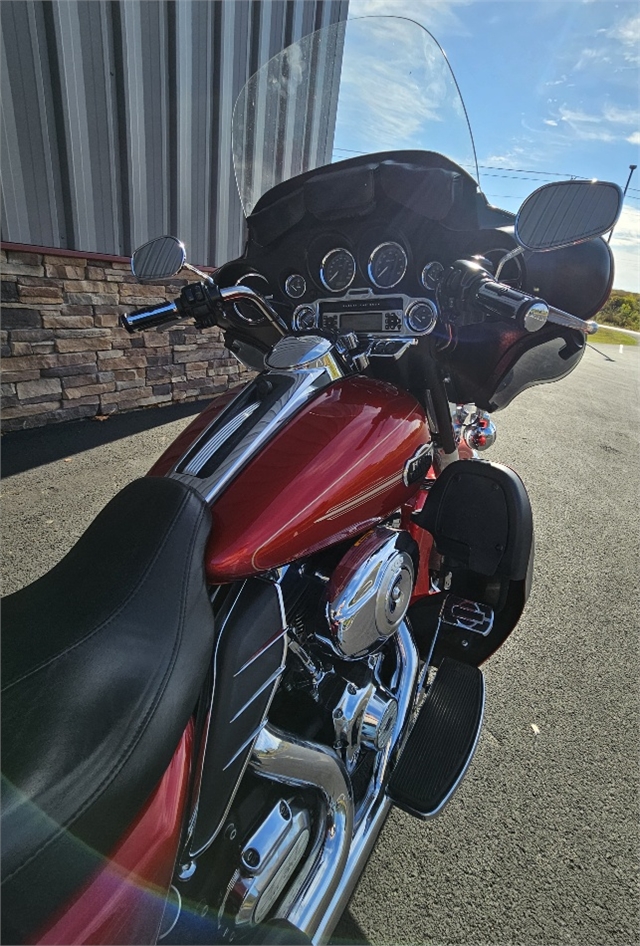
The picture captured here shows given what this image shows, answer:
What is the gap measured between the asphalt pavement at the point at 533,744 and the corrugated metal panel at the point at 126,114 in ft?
5.44

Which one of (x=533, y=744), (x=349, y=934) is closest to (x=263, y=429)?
(x=349, y=934)

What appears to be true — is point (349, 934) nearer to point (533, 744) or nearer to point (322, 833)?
point (322, 833)

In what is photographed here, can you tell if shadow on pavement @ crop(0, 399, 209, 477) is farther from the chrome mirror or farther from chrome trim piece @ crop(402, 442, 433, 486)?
chrome trim piece @ crop(402, 442, 433, 486)

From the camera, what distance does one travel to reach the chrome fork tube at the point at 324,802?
3.21ft

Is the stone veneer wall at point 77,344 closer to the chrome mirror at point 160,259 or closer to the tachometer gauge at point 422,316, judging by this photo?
the chrome mirror at point 160,259

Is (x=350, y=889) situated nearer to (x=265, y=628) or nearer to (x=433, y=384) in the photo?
(x=265, y=628)

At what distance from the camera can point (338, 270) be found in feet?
4.83

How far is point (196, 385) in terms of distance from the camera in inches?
204

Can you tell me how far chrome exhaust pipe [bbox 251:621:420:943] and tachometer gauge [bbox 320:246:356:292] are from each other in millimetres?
1108

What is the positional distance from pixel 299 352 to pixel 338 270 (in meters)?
0.38

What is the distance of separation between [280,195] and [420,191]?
42cm

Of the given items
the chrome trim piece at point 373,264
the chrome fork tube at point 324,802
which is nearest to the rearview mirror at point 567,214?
the chrome trim piece at point 373,264

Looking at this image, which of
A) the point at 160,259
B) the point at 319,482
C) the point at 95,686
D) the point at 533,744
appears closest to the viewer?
the point at 95,686

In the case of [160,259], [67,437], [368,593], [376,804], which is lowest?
[67,437]
